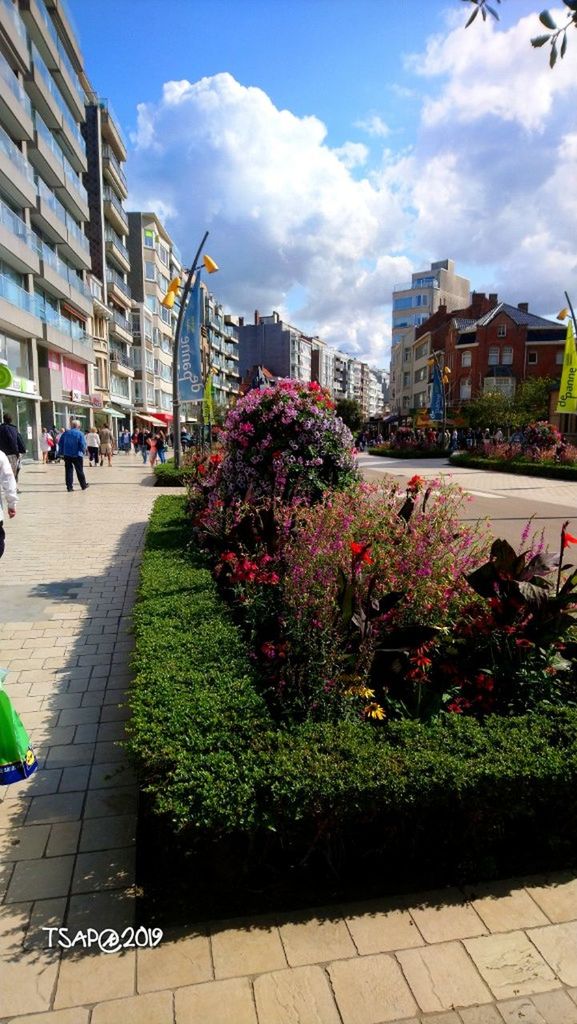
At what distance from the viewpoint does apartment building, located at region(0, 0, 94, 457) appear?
24.0 m

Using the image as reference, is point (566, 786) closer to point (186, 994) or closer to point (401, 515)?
point (186, 994)

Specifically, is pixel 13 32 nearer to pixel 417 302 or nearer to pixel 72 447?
pixel 72 447

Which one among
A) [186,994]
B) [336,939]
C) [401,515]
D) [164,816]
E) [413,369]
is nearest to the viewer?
[186,994]

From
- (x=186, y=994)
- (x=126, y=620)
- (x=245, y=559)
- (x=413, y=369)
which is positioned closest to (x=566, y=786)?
(x=186, y=994)

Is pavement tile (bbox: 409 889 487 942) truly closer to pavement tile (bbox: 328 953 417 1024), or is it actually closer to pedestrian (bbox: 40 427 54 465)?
pavement tile (bbox: 328 953 417 1024)

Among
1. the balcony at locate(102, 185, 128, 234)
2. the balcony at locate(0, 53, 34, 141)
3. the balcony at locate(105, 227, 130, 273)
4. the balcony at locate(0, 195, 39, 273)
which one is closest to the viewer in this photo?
the balcony at locate(0, 53, 34, 141)

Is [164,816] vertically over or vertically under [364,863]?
over

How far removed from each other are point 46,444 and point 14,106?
45.8 feet

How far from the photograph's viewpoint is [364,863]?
2434 mm

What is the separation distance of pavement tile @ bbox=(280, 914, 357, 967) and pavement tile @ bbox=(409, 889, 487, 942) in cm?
30

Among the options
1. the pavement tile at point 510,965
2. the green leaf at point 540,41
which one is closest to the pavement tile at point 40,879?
the pavement tile at point 510,965

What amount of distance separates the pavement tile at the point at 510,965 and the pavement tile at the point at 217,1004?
0.59m

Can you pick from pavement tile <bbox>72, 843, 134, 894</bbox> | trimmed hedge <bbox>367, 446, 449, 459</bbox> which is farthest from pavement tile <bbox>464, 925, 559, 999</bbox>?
trimmed hedge <bbox>367, 446, 449, 459</bbox>

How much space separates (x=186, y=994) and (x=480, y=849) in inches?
48.6
